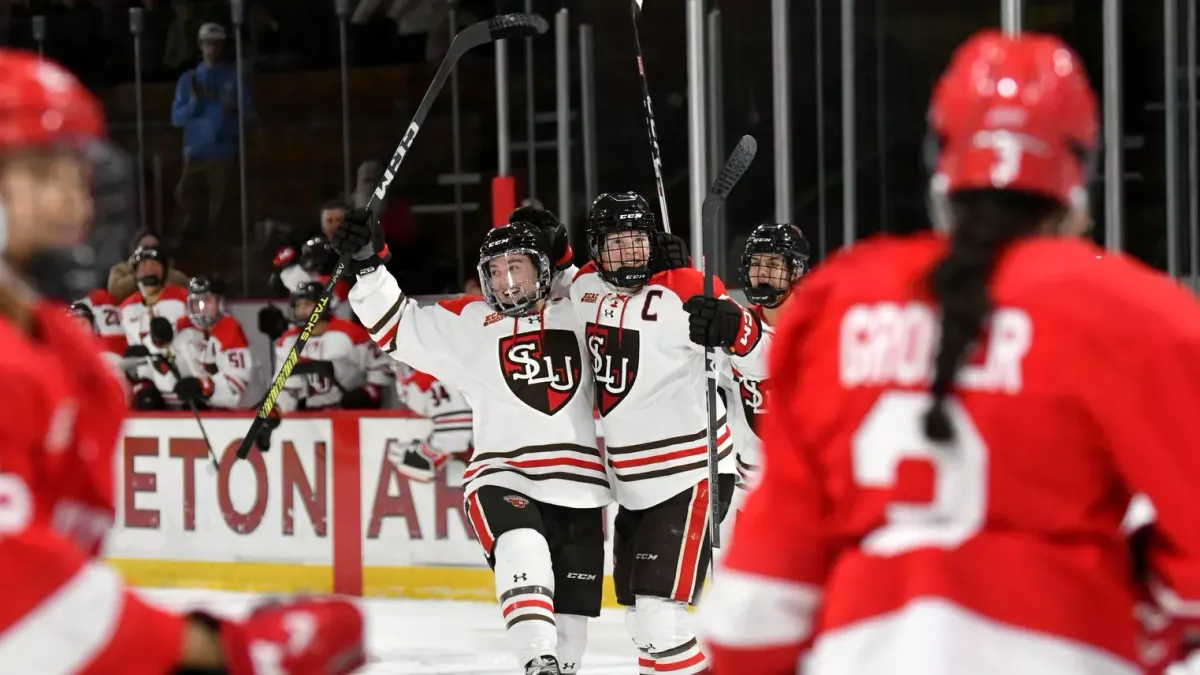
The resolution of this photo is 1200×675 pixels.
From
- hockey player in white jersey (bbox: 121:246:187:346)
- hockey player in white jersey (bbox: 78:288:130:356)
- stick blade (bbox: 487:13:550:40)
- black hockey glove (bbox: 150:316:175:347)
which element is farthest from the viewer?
hockey player in white jersey (bbox: 78:288:130:356)

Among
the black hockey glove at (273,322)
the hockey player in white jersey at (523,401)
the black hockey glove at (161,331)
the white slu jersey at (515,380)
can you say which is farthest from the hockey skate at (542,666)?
the black hockey glove at (161,331)

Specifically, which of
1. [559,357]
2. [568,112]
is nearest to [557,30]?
[568,112]

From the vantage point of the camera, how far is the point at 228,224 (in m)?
7.66

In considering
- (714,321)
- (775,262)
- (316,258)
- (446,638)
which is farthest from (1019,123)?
(316,258)

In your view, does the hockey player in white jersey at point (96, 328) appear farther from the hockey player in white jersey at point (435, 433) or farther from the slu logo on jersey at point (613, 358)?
the slu logo on jersey at point (613, 358)

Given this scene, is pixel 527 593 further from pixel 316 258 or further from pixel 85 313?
pixel 85 313

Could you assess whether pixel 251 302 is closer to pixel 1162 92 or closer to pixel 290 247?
pixel 290 247

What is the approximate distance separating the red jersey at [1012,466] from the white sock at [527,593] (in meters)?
2.25

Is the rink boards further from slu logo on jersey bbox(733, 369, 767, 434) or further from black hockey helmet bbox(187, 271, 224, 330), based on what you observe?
slu logo on jersey bbox(733, 369, 767, 434)

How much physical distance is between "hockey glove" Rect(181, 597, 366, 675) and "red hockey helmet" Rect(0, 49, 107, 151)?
447mm

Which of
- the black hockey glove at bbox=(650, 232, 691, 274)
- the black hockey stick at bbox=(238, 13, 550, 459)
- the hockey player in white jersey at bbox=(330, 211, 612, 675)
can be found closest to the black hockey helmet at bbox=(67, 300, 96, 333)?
the black hockey stick at bbox=(238, 13, 550, 459)

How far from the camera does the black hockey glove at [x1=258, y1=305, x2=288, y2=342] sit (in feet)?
22.3

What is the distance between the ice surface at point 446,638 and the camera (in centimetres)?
482

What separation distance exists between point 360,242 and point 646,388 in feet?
2.54
